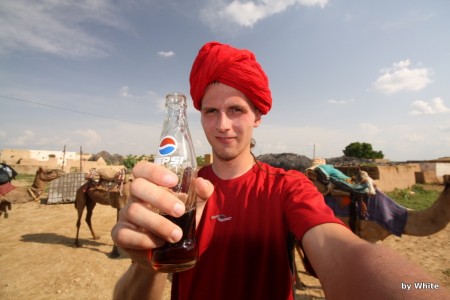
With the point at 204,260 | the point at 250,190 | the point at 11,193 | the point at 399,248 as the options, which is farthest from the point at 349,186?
the point at 11,193

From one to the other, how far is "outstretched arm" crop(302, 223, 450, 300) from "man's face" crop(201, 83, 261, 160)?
83 cm

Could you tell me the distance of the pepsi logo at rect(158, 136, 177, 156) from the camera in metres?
1.13

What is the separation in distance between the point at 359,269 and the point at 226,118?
118 centimetres

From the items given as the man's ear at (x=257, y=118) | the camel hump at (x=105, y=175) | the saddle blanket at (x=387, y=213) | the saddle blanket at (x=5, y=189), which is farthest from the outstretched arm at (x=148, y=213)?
the saddle blanket at (x=5, y=189)

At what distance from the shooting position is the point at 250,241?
1501 millimetres

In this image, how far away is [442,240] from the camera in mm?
7590

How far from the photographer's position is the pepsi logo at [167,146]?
1.13 metres

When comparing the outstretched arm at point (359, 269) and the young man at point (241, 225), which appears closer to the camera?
the outstretched arm at point (359, 269)

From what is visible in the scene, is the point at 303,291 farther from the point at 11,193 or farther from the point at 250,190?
the point at 11,193

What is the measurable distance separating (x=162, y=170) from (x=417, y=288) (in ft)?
2.99

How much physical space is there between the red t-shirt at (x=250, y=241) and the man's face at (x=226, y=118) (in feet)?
1.14

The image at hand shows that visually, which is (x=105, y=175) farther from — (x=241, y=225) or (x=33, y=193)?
(x=241, y=225)

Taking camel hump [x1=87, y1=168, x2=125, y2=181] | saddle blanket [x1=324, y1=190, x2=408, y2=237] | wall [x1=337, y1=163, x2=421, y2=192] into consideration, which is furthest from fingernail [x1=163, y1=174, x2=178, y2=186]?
wall [x1=337, y1=163, x2=421, y2=192]

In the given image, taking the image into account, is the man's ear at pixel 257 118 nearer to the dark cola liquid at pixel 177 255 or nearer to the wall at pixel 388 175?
the dark cola liquid at pixel 177 255
